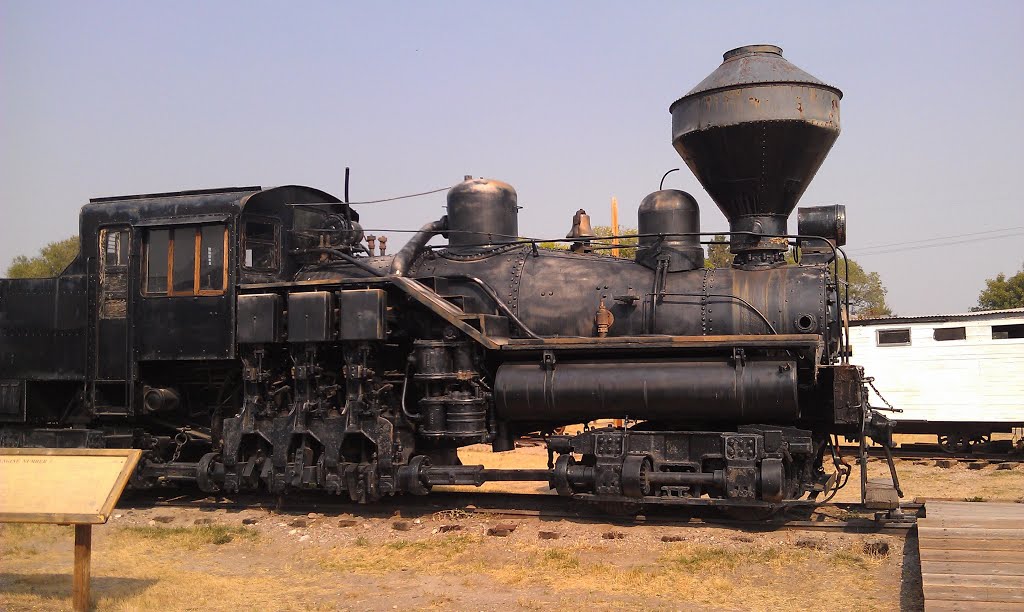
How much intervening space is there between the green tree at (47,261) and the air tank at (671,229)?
148 ft

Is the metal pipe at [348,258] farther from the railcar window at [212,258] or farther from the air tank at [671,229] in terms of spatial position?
the air tank at [671,229]

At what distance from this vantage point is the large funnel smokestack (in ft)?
34.3

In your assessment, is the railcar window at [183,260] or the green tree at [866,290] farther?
the green tree at [866,290]

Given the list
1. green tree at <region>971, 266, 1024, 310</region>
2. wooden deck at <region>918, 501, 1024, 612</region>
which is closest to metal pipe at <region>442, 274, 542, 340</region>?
wooden deck at <region>918, 501, 1024, 612</region>

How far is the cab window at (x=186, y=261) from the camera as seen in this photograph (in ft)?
37.0

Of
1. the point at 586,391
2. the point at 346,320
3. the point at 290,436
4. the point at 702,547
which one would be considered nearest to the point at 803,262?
the point at 586,391

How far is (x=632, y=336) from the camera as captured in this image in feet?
34.5

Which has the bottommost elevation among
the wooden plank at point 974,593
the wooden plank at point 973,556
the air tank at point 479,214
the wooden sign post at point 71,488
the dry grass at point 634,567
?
the dry grass at point 634,567

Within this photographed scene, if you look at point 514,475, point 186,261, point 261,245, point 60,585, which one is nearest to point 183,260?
point 186,261

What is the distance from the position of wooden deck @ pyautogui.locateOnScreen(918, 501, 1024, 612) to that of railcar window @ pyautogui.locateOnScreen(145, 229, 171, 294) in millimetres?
8988

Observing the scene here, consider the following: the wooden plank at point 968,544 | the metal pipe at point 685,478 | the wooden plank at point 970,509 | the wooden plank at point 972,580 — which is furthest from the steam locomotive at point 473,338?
the wooden plank at point 972,580

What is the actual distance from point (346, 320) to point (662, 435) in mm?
3773

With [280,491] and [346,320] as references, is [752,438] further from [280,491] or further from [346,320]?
[280,491]

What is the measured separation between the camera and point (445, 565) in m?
8.47
